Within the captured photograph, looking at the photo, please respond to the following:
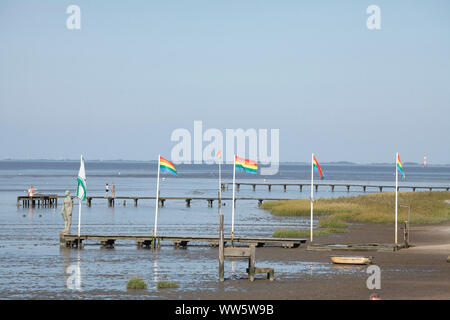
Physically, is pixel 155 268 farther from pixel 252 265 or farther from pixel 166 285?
pixel 252 265

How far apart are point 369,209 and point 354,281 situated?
37193 mm

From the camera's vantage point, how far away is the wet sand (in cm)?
2562

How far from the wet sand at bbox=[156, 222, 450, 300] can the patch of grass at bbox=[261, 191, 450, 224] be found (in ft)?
55.5

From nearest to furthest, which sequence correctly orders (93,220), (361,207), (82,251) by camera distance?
(82,251) < (93,220) < (361,207)

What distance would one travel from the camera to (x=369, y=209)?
6506 centimetres

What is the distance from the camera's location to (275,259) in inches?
1423

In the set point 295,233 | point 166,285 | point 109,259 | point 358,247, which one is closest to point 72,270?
point 109,259

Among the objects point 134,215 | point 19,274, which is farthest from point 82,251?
point 134,215

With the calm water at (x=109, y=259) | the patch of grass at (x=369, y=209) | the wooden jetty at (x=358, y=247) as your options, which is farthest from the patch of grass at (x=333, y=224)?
the wooden jetty at (x=358, y=247)

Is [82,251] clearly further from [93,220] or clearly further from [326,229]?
[93,220]

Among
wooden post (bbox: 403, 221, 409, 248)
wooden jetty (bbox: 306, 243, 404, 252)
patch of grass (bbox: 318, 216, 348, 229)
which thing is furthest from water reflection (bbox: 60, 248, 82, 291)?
patch of grass (bbox: 318, 216, 348, 229)

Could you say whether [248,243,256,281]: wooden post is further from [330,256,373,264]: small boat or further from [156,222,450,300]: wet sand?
[330,256,373,264]: small boat

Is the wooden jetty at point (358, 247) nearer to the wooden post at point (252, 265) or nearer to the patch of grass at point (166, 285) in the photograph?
the wooden post at point (252, 265)
